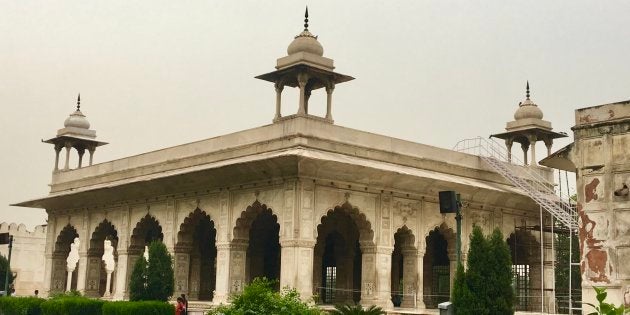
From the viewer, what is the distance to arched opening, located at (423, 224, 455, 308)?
2628 centimetres

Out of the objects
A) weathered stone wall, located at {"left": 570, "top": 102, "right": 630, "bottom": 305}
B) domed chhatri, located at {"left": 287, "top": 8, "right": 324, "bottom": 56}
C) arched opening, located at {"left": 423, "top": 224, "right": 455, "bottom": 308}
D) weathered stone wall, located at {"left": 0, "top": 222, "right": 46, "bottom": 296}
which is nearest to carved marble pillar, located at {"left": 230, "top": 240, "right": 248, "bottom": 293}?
domed chhatri, located at {"left": 287, "top": 8, "right": 324, "bottom": 56}

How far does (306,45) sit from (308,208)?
4358 mm

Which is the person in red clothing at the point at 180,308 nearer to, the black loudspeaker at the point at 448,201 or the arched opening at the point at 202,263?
the arched opening at the point at 202,263

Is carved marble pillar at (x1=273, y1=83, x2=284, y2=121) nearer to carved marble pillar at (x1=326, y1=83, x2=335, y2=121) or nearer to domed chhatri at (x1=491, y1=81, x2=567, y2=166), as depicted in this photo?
carved marble pillar at (x1=326, y1=83, x2=335, y2=121)

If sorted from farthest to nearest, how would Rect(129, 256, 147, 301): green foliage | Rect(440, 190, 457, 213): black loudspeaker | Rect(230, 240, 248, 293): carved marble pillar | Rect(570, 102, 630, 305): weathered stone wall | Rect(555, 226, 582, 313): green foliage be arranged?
Rect(555, 226, 582, 313): green foliage < Rect(230, 240, 248, 293): carved marble pillar < Rect(129, 256, 147, 301): green foliage < Rect(440, 190, 457, 213): black loudspeaker < Rect(570, 102, 630, 305): weathered stone wall

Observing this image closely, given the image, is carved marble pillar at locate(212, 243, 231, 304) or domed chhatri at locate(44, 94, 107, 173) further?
domed chhatri at locate(44, 94, 107, 173)

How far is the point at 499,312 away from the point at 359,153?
7491mm

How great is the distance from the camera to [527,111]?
90.4ft

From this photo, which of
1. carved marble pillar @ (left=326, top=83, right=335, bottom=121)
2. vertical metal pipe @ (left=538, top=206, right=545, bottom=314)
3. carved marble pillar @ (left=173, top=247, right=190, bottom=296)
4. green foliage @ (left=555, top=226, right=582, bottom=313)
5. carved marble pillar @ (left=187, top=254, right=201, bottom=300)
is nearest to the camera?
carved marble pillar @ (left=326, top=83, right=335, bottom=121)

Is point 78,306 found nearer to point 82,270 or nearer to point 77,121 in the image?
point 82,270

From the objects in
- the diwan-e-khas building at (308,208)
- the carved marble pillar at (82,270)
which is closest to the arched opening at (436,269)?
the diwan-e-khas building at (308,208)

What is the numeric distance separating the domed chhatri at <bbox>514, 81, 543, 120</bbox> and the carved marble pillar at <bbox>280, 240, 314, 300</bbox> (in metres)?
11.2

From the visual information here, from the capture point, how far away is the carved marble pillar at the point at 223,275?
21.2 m

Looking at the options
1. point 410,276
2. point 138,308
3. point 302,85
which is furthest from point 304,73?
point 138,308
